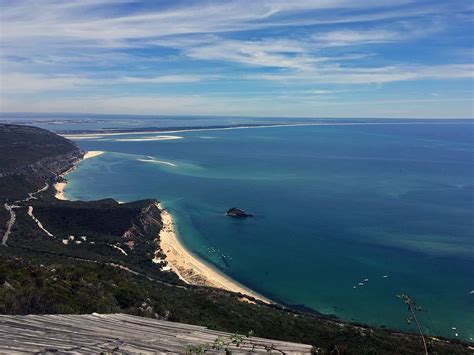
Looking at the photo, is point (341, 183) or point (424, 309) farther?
point (341, 183)

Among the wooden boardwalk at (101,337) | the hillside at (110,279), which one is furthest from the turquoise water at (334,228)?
the wooden boardwalk at (101,337)

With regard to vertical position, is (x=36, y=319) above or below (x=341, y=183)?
above

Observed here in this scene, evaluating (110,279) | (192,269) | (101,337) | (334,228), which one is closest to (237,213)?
(334,228)

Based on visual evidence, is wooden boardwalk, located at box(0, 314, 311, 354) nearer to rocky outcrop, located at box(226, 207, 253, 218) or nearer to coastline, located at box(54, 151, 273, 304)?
coastline, located at box(54, 151, 273, 304)

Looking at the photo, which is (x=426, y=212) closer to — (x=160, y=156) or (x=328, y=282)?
(x=328, y=282)

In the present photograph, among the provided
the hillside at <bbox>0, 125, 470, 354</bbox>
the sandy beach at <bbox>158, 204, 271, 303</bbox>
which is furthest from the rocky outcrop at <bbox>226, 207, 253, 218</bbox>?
the sandy beach at <bbox>158, 204, 271, 303</bbox>

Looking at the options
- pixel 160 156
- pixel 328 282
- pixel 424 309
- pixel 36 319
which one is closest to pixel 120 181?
pixel 160 156

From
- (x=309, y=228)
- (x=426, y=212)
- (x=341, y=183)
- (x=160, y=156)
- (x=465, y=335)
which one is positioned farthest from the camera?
A: (x=160, y=156)

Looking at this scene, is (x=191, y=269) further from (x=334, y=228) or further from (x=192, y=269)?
(x=334, y=228)
